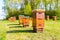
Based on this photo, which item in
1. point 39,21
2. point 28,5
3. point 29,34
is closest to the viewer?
point 29,34

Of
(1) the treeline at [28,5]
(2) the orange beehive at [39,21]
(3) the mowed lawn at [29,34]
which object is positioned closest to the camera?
(3) the mowed lawn at [29,34]

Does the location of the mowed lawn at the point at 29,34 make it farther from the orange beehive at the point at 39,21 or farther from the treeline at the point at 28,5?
the treeline at the point at 28,5

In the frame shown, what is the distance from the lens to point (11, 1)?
3297 centimetres

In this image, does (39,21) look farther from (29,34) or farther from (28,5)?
(28,5)

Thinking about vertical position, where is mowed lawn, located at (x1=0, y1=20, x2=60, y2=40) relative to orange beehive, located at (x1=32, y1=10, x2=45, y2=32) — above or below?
below

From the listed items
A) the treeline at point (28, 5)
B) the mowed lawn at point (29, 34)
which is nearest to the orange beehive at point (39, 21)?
the mowed lawn at point (29, 34)

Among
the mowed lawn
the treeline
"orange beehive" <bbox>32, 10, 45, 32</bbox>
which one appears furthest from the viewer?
the treeline

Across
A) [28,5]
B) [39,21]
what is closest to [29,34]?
[39,21]

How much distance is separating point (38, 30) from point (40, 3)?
2327cm

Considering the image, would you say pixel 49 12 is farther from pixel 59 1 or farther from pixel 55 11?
pixel 59 1

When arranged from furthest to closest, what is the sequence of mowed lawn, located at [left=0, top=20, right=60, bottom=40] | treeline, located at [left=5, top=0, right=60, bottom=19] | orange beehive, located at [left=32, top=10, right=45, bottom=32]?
treeline, located at [left=5, top=0, right=60, bottom=19] → orange beehive, located at [left=32, top=10, right=45, bottom=32] → mowed lawn, located at [left=0, top=20, right=60, bottom=40]

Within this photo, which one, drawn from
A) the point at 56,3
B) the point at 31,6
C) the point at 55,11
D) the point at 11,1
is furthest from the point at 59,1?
the point at 11,1

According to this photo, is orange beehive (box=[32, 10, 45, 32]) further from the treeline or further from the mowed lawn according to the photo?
the treeline

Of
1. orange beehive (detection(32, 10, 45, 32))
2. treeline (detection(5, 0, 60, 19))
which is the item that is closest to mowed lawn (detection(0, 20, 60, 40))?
orange beehive (detection(32, 10, 45, 32))
